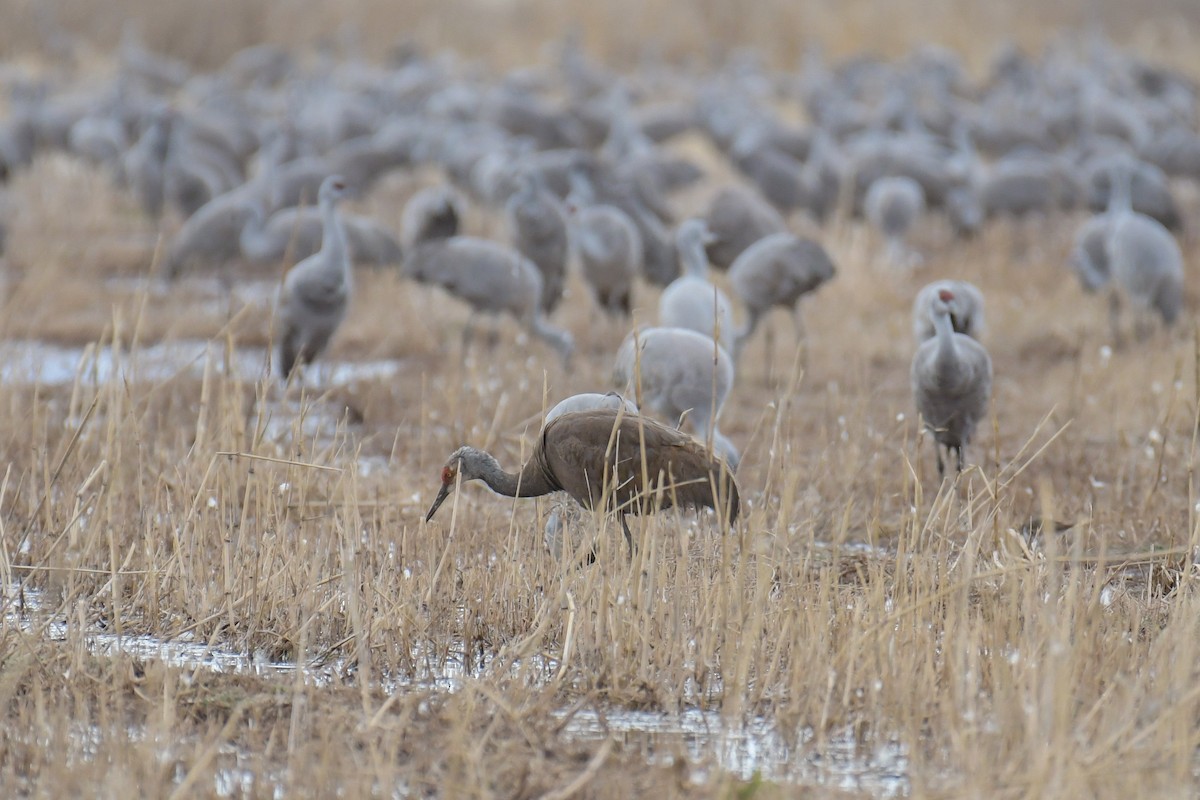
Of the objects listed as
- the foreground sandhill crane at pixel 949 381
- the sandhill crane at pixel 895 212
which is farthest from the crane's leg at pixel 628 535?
the sandhill crane at pixel 895 212

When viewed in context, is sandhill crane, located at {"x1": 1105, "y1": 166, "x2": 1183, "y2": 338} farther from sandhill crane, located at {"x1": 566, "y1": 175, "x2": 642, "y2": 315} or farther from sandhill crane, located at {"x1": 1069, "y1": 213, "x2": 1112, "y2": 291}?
sandhill crane, located at {"x1": 566, "y1": 175, "x2": 642, "y2": 315}

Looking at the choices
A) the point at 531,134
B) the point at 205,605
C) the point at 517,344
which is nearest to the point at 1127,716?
the point at 205,605

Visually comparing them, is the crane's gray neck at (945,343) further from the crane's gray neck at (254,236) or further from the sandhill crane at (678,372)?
the crane's gray neck at (254,236)

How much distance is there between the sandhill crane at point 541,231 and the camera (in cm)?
888

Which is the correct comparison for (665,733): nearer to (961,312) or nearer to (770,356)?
(961,312)

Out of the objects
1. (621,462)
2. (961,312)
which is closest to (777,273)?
(961,312)

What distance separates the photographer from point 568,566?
13.5 feet

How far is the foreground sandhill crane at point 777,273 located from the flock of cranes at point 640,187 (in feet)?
0.04

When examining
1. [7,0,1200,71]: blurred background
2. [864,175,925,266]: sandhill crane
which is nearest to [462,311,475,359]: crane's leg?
[864,175,925,266]: sandhill crane

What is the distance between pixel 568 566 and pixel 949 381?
1.88 meters

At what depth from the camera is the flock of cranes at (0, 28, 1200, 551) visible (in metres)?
5.64

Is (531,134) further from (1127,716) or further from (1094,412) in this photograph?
(1127,716)

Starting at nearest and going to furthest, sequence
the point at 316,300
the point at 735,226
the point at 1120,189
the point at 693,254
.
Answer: the point at 316,300, the point at 693,254, the point at 735,226, the point at 1120,189

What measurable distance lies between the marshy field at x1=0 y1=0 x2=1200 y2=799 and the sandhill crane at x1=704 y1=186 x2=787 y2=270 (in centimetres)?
52
